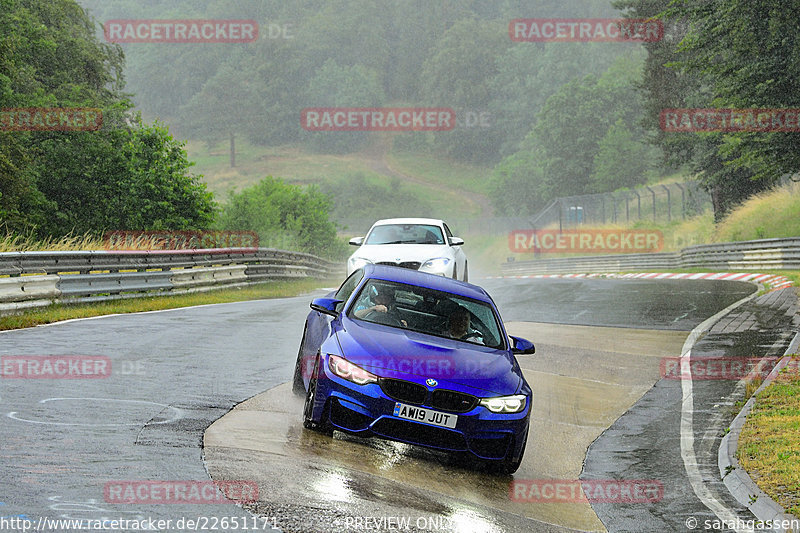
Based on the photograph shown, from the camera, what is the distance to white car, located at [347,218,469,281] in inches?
675

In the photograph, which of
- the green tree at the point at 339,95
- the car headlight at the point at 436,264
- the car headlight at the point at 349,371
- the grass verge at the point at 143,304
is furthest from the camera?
the green tree at the point at 339,95

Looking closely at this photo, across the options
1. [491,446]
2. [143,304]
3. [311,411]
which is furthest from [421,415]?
[143,304]

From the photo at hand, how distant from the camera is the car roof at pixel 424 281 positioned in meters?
9.15

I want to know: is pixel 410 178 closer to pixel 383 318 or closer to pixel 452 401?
pixel 383 318

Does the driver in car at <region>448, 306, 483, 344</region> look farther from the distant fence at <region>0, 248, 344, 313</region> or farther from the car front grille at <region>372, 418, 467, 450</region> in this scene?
the distant fence at <region>0, 248, 344, 313</region>

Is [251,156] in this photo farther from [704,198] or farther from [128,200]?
[128,200]

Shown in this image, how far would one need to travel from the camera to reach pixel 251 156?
167375mm

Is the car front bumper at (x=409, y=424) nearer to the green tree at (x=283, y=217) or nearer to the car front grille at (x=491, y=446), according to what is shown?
the car front grille at (x=491, y=446)

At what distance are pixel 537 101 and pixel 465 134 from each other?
550 inches

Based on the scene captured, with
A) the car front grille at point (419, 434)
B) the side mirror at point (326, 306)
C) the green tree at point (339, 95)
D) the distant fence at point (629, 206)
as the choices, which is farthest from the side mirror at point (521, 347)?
the green tree at point (339, 95)

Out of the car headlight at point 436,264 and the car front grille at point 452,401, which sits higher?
the car headlight at point 436,264

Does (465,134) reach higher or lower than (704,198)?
higher

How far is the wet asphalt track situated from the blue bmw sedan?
0.97 metres

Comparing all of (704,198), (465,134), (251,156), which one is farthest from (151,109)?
(704,198)
